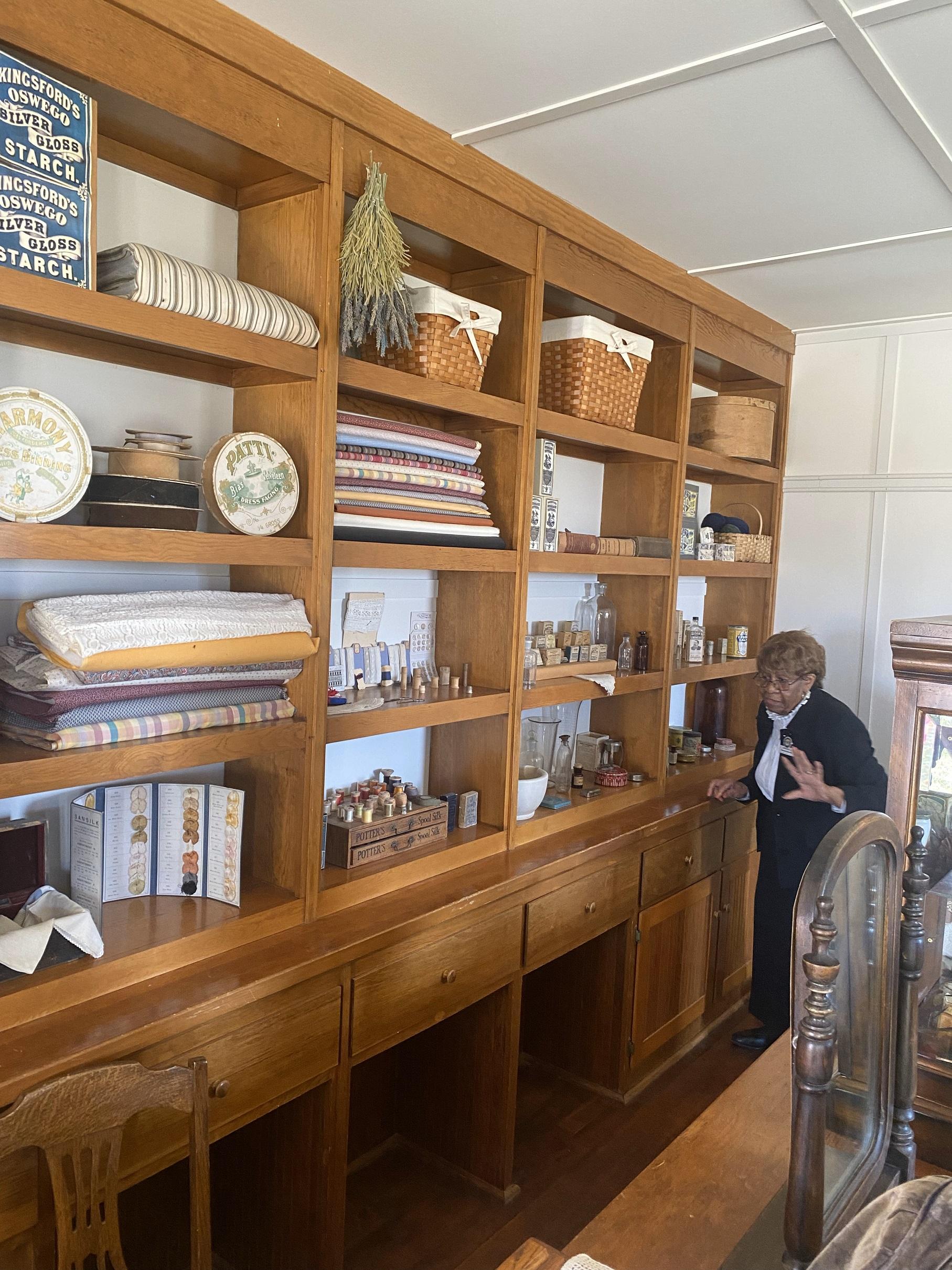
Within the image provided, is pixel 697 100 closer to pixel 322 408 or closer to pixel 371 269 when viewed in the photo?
pixel 371 269

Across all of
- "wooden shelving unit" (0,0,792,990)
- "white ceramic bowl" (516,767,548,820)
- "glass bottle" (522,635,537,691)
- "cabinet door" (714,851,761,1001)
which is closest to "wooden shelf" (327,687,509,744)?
"wooden shelving unit" (0,0,792,990)

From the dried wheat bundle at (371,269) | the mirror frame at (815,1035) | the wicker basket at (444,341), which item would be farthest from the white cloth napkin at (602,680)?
the mirror frame at (815,1035)

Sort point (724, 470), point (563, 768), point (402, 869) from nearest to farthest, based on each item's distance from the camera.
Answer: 1. point (402, 869)
2. point (563, 768)
3. point (724, 470)

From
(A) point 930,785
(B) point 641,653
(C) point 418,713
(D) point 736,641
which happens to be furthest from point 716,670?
(A) point 930,785

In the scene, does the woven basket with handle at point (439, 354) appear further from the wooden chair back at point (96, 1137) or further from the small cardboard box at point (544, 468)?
the wooden chair back at point (96, 1137)

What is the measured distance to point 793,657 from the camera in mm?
3174

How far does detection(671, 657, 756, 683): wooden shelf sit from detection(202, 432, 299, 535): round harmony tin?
1.99 metres

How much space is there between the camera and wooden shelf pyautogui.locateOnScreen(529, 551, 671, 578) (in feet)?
9.27

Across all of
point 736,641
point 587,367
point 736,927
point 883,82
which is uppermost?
point 883,82

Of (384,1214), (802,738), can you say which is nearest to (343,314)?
(802,738)

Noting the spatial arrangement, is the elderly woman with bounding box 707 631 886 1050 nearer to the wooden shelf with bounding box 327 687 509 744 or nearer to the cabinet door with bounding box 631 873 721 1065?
the cabinet door with bounding box 631 873 721 1065

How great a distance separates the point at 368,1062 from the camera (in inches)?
112

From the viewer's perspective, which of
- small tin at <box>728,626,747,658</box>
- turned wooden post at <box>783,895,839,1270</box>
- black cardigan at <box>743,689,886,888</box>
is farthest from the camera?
small tin at <box>728,626,747,658</box>

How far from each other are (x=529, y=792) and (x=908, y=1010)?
1526 millimetres
